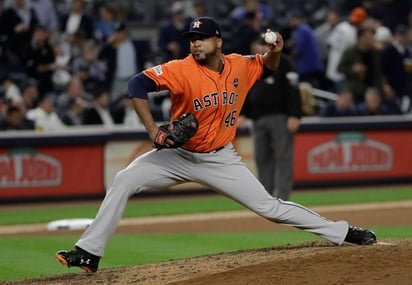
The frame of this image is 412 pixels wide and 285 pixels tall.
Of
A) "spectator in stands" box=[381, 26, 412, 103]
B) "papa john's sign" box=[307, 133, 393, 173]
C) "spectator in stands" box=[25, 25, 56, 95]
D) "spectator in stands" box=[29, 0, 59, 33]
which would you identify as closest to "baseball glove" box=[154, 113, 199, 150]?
"papa john's sign" box=[307, 133, 393, 173]

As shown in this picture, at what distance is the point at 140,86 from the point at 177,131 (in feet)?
1.51

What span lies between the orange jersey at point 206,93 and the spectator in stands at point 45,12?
9997 mm

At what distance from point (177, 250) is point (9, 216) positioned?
4.39 metres

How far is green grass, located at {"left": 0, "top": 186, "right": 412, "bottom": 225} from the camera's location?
13445 millimetres

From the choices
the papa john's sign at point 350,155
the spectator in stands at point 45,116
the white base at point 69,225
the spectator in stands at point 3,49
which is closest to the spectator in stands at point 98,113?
the spectator in stands at point 45,116

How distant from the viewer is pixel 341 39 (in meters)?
18.8

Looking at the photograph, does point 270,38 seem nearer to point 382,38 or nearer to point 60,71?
point 60,71

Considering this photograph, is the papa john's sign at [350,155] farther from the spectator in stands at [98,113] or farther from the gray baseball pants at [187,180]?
the gray baseball pants at [187,180]

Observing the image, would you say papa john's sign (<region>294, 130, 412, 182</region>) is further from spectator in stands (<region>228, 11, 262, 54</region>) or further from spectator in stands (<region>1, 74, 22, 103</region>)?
spectator in stands (<region>1, 74, 22, 103</region>)

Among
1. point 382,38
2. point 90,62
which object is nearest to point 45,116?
point 90,62

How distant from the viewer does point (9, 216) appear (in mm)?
13602

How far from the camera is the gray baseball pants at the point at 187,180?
7.73 m

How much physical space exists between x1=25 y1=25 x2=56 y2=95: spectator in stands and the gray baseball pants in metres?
9.18

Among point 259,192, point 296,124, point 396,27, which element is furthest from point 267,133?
point 396,27
